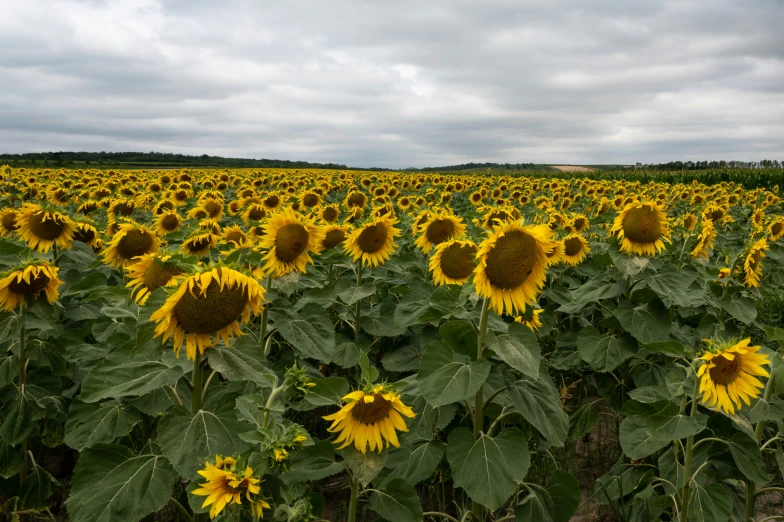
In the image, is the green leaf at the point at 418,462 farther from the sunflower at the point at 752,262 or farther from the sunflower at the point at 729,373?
the sunflower at the point at 752,262

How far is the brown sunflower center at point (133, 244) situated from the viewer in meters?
4.37

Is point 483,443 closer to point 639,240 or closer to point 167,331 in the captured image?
point 167,331

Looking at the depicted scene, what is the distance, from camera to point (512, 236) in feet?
9.07

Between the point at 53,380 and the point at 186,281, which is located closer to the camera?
the point at 186,281

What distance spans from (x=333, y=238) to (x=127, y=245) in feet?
6.14

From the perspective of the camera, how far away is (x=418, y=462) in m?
2.80

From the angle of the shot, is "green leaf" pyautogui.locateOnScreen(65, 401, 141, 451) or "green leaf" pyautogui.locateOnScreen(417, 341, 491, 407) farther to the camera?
"green leaf" pyautogui.locateOnScreen(65, 401, 141, 451)

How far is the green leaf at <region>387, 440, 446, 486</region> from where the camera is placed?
2.75m

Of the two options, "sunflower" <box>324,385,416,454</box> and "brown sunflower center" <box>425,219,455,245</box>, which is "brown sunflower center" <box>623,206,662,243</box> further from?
"sunflower" <box>324,385,416,454</box>

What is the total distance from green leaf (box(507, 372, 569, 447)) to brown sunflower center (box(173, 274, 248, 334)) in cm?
144

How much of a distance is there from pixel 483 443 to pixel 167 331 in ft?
5.13

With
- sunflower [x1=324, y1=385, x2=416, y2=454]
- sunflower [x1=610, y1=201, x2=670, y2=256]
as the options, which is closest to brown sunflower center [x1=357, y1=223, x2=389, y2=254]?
sunflower [x1=610, y1=201, x2=670, y2=256]

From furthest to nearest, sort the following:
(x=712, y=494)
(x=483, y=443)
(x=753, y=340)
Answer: (x=753, y=340) < (x=712, y=494) < (x=483, y=443)

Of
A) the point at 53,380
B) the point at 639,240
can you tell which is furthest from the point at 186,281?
the point at 639,240
